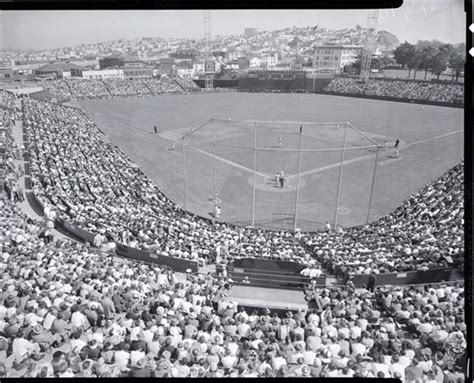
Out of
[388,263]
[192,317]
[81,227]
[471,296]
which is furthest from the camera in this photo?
[81,227]

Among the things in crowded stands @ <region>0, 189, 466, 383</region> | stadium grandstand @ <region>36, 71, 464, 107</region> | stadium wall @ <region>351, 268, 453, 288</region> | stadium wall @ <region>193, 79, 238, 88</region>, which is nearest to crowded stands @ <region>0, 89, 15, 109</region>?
stadium grandstand @ <region>36, 71, 464, 107</region>

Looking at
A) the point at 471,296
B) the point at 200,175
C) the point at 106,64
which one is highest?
the point at 106,64

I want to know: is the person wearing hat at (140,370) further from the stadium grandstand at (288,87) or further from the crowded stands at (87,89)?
the crowded stands at (87,89)

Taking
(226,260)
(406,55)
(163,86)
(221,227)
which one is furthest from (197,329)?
(406,55)

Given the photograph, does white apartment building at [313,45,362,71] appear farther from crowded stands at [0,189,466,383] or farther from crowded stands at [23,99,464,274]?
crowded stands at [0,189,466,383]

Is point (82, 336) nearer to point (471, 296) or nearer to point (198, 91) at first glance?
point (471, 296)

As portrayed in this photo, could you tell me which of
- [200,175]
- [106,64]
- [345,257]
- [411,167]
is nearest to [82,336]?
[345,257]
